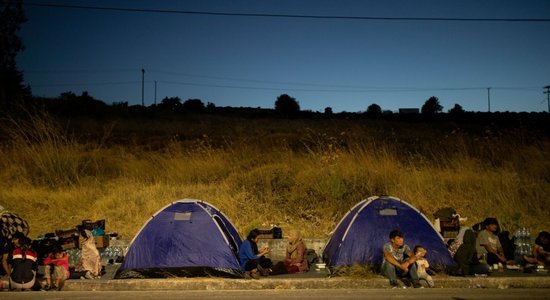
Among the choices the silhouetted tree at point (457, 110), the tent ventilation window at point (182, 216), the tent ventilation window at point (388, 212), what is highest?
the silhouetted tree at point (457, 110)

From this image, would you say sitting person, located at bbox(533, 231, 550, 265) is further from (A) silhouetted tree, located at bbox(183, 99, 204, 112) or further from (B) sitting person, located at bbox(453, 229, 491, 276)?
(A) silhouetted tree, located at bbox(183, 99, 204, 112)

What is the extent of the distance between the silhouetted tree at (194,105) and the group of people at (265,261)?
75468mm

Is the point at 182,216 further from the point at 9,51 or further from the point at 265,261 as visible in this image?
the point at 9,51

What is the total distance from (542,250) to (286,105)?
80.1 meters

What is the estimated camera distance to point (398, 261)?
896cm

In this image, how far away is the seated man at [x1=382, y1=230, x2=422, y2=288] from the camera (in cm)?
875

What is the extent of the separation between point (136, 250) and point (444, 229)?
6758 mm

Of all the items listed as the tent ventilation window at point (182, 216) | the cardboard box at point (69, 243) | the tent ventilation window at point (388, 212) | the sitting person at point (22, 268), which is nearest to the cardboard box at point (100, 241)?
the cardboard box at point (69, 243)

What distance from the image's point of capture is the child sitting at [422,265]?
8703 millimetres

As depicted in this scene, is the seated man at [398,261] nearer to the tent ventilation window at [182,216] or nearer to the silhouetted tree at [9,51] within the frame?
the tent ventilation window at [182,216]

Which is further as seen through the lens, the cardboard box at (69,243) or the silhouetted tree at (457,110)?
the silhouetted tree at (457,110)

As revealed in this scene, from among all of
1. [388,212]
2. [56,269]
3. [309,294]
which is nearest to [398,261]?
[388,212]

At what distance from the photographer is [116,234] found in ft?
40.4

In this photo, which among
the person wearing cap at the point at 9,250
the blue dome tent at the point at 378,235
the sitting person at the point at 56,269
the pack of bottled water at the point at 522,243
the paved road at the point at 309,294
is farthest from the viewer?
the pack of bottled water at the point at 522,243
